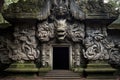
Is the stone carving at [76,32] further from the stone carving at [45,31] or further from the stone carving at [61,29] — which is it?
the stone carving at [45,31]

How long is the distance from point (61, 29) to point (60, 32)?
12cm

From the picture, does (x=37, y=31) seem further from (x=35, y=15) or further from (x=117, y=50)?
(x=117, y=50)

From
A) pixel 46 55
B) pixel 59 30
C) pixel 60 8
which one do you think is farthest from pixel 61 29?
pixel 46 55

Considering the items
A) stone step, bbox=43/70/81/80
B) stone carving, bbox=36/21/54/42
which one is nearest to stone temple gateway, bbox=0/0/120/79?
stone carving, bbox=36/21/54/42

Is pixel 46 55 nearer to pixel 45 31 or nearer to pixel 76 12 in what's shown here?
pixel 45 31

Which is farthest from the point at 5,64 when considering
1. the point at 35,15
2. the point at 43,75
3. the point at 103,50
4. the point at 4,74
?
the point at 103,50

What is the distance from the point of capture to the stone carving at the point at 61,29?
10.4 meters

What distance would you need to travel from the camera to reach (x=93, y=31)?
1084 centimetres

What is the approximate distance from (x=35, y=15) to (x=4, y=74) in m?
2.78

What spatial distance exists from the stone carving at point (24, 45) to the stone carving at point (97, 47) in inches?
79.1

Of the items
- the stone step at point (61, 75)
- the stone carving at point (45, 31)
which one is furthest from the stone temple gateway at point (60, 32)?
the stone step at point (61, 75)

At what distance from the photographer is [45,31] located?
34.7 feet

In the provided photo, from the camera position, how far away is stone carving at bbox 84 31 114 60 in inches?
417

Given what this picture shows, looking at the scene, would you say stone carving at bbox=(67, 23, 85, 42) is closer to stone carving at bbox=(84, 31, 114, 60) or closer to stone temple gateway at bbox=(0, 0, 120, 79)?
stone temple gateway at bbox=(0, 0, 120, 79)
